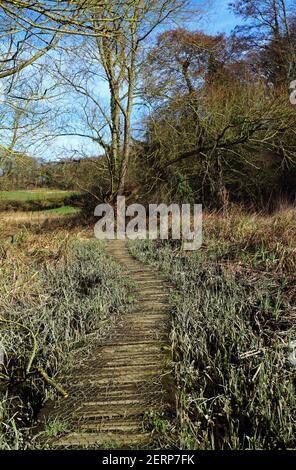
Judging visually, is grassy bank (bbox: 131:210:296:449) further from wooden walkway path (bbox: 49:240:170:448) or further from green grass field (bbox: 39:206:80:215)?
green grass field (bbox: 39:206:80:215)

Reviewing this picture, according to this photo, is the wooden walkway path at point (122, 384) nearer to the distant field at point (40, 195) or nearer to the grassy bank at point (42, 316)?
the grassy bank at point (42, 316)

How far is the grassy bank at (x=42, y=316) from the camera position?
2537 millimetres

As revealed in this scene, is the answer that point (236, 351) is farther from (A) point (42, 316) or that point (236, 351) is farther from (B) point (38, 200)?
(B) point (38, 200)

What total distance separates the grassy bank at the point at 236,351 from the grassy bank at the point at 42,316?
0.76 metres

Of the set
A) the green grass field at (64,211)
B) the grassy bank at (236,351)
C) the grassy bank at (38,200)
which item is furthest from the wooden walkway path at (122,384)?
the grassy bank at (38,200)

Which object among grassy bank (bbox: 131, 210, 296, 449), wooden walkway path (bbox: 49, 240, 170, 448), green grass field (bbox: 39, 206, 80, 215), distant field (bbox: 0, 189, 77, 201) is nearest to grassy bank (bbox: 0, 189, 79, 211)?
distant field (bbox: 0, 189, 77, 201)

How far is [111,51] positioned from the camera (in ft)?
37.8

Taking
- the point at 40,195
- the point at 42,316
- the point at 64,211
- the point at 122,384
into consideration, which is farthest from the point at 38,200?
the point at 122,384

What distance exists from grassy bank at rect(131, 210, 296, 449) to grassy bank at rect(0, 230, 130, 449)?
76cm

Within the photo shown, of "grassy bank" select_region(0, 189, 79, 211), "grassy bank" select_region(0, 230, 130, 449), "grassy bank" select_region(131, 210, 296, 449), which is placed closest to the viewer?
"grassy bank" select_region(131, 210, 296, 449)

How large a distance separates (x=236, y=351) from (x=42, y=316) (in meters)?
1.68

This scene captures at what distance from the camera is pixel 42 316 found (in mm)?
3461

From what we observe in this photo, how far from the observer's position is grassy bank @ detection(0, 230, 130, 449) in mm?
2537
